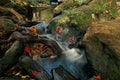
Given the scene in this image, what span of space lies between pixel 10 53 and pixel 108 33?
11.8 ft

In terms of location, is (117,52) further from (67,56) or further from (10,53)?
(10,53)

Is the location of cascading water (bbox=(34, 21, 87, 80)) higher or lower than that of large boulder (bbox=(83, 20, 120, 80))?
lower

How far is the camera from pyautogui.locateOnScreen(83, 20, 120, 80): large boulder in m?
6.10

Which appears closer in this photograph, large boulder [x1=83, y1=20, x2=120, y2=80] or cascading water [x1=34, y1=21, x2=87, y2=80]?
large boulder [x1=83, y1=20, x2=120, y2=80]

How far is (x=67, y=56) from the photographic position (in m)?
8.55

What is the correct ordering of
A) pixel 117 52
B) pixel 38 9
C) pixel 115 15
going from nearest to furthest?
pixel 117 52 → pixel 115 15 → pixel 38 9

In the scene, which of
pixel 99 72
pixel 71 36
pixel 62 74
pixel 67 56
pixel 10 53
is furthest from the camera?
pixel 71 36

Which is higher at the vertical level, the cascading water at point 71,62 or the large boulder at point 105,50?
the large boulder at point 105,50

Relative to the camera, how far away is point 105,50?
21.1ft

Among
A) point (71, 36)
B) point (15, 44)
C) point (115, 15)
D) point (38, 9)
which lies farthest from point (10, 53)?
point (38, 9)

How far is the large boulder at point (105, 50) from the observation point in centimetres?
610

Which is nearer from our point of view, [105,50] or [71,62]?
[105,50]

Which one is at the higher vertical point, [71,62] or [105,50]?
[105,50]

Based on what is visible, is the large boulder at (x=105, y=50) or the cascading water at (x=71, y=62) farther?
the cascading water at (x=71, y=62)
